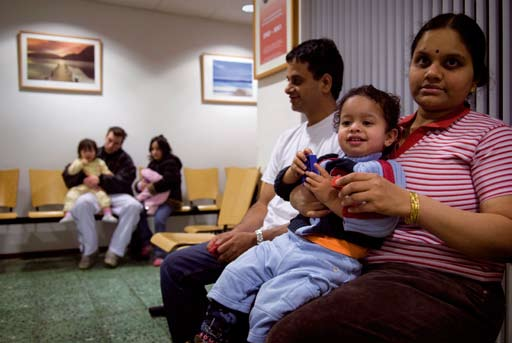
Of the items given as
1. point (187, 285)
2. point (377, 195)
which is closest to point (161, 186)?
point (187, 285)

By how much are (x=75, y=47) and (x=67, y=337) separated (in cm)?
405

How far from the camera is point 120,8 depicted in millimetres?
5617

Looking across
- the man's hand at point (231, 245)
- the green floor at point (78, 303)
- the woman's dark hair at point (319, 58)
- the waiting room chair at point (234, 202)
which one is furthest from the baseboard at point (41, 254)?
the woman's dark hair at point (319, 58)

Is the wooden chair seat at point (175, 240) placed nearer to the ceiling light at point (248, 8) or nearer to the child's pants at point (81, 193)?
the child's pants at point (81, 193)

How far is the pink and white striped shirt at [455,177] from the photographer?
3.65 feet

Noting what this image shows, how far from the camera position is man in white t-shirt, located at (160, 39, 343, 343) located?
6.22 feet

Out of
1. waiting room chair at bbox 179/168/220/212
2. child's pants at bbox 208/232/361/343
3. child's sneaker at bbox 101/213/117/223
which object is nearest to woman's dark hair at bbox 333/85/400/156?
child's pants at bbox 208/232/361/343

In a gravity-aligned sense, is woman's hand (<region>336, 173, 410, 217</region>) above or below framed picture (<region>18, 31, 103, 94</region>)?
below

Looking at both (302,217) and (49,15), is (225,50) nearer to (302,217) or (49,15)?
(49,15)

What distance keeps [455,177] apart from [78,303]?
9.76 ft

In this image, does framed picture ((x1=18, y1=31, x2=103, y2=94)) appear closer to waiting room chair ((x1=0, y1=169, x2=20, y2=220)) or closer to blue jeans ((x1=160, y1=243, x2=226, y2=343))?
waiting room chair ((x1=0, y1=169, x2=20, y2=220))

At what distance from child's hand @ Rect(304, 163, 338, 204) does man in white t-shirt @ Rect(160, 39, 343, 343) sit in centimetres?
50

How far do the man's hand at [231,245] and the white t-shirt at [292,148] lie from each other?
0.17 meters

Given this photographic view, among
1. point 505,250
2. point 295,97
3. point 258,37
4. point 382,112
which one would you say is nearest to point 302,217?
point 382,112
